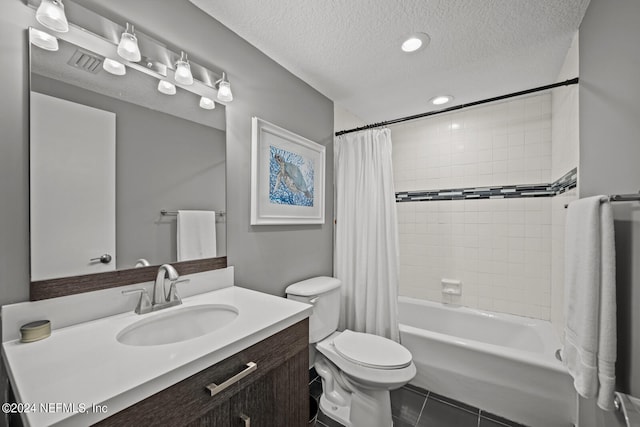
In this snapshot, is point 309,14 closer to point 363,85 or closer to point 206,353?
point 363,85

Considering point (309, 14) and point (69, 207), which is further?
point (309, 14)

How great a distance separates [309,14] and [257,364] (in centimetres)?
165

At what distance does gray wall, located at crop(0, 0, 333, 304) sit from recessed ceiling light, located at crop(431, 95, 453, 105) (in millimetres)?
931

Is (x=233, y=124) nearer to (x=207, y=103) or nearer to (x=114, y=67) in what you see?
(x=207, y=103)

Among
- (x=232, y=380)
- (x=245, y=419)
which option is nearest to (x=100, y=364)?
(x=232, y=380)

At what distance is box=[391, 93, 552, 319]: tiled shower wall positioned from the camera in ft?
7.07

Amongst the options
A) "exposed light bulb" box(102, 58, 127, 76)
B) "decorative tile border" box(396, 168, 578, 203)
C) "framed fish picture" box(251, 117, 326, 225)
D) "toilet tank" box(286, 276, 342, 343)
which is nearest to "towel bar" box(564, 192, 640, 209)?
"decorative tile border" box(396, 168, 578, 203)

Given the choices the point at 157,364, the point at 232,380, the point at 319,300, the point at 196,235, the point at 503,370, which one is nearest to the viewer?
the point at 157,364

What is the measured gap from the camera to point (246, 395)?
0.84 m

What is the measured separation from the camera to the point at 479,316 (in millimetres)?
2273

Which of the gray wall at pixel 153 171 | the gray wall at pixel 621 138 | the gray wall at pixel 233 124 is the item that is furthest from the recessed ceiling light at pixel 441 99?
the gray wall at pixel 153 171

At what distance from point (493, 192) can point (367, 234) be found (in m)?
1.30

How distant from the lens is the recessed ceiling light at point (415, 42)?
1.49 metres

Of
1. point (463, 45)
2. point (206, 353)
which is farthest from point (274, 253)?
point (463, 45)
